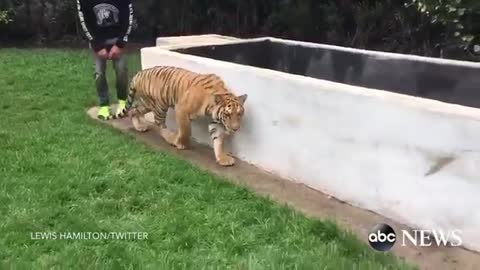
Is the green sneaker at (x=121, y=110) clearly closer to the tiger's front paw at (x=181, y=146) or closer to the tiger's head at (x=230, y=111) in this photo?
the tiger's front paw at (x=181, y=146)

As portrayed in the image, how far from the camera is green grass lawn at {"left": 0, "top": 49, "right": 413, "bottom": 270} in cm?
348

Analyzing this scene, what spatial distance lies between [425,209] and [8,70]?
6807mm

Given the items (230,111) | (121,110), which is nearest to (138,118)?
(121,110)

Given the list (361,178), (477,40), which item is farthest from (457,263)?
(477,40)

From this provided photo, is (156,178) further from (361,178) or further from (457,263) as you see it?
(457,263)

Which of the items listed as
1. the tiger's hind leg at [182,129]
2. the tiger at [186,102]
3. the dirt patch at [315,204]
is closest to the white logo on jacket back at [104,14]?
the tiger at [186,102]

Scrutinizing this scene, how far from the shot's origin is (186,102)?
521 cm

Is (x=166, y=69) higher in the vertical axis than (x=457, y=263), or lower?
higher

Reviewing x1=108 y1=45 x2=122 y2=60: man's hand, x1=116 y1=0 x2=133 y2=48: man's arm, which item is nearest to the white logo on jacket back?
x1=116 y1=0 x2=133 y2=48: man's arm

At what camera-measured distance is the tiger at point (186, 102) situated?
16.3ft

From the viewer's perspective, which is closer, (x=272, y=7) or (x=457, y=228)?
(x=457, y=228)

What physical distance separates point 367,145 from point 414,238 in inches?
24.3

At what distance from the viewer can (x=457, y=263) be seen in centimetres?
346

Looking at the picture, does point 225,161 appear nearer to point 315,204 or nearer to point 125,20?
point 315,204
